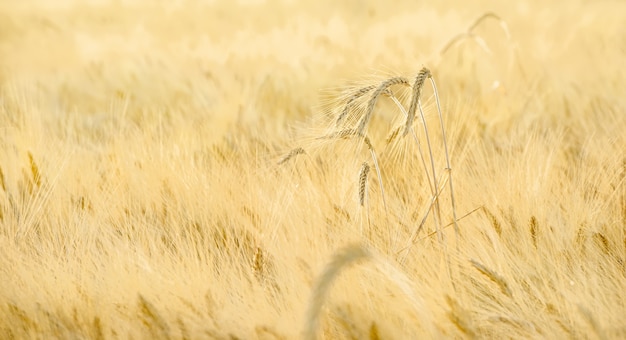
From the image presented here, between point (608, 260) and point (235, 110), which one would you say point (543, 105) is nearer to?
point (235, 110)

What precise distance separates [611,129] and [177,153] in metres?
1.08

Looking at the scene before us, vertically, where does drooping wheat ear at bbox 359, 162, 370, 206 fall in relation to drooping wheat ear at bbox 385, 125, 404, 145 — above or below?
below

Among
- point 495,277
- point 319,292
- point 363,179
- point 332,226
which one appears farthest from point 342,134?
point 319,292

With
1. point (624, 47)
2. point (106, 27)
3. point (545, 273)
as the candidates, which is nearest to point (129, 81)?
point (624, 47)

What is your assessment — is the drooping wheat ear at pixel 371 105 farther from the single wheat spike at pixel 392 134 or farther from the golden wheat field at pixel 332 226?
the single wheat spike at pixel 392 134

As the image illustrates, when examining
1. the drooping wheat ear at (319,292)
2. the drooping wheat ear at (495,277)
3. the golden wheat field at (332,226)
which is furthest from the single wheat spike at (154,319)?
the drooping wheat ear at (495,277)

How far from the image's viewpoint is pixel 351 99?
1173mm

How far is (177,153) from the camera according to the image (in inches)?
70.6

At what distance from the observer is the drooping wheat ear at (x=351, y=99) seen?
1.16 meters

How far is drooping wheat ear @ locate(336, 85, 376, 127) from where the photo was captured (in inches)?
45.6

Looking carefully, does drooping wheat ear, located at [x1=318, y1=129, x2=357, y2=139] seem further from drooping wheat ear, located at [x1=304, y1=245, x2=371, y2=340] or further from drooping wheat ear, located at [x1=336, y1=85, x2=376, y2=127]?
drooping wheat ear, located at [x1=304, y1=245, x2=371, y2=340]

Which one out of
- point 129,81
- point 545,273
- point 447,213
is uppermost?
point 129,81

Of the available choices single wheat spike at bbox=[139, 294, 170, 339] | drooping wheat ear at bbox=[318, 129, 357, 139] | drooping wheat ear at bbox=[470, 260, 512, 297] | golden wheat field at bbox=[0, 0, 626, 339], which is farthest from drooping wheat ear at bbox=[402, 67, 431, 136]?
single wheat spike at bbox=[139, 294, 170, 339]

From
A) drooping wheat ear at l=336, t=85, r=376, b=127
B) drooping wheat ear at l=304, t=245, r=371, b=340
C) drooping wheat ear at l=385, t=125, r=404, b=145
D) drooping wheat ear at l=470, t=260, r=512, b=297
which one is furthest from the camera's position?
drooping wheat ear at l=385, t=125, r=404, b=145
